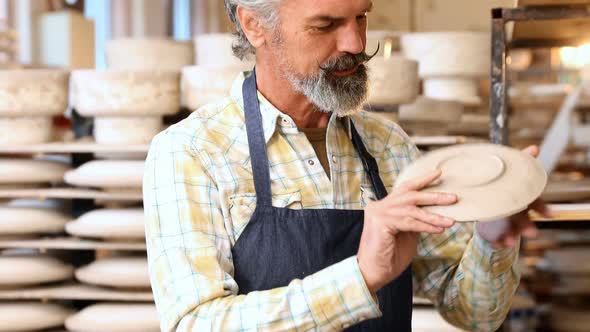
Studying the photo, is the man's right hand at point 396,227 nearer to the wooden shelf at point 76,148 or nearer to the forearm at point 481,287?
the forearm at point 481,287

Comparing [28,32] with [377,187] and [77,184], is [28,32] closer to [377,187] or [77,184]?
[77,184]

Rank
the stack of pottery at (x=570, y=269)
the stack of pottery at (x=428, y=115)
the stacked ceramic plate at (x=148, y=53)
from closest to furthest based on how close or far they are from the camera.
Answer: the stack of pottery at (x=570, y=269), the stack of pottery at (x=428, y=115), the stacked ceramic plate at (x=148, y=53)

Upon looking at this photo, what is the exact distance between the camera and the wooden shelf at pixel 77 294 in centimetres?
276

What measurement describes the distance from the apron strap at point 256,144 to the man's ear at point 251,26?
2.6 inches

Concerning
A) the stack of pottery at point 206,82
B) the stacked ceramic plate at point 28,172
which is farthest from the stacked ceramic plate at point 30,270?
the stack of pottery at point 206,82

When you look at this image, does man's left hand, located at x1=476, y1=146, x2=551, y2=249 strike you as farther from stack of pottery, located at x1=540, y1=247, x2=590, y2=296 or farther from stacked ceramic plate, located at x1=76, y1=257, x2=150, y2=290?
stacked ceramic plate, located at x1=76, y1=257, x2=150, y2=290

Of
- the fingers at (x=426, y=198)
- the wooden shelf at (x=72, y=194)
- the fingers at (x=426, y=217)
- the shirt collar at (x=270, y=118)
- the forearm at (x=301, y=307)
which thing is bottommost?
the wooden shelf at (x=72, y=194)

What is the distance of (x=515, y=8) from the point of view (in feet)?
6.18

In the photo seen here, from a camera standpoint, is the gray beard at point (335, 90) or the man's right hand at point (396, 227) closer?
the man's right hand at point (396, 227)

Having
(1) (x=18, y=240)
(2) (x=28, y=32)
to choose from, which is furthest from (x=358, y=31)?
(2) (x=28, y=32)

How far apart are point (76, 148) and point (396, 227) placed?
175 cm

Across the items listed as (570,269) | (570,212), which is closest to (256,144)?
(570,212)

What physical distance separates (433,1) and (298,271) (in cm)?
613

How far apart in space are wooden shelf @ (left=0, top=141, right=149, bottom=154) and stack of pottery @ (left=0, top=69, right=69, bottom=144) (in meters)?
0.03
